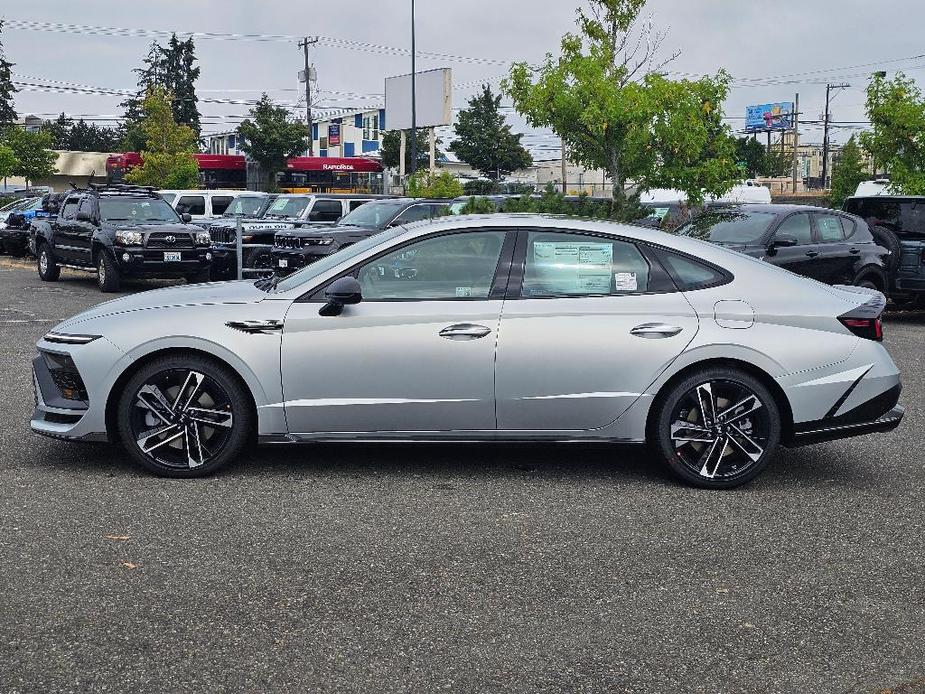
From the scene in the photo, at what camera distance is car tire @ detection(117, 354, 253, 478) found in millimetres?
6395

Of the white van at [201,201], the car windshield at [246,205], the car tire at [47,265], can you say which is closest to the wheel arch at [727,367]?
the car tire at [47,265]

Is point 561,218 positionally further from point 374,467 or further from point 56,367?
point 56,367

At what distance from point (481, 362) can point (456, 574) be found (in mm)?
1661

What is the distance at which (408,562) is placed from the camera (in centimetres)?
512

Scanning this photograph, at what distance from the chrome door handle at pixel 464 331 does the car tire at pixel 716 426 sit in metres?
1.08

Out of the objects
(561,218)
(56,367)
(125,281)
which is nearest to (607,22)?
(125,281)

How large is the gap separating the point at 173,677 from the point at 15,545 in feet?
5.79

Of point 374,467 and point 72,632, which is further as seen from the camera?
point 374,467

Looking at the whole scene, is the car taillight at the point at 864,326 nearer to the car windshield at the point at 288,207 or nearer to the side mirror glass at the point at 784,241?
the side mirror glass at the point at 784,241

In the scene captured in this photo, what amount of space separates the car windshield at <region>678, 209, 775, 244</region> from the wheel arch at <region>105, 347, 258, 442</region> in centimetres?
956

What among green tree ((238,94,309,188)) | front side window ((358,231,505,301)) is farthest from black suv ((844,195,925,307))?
green tree ((238,94,309,188))

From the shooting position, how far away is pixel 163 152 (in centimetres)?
6169

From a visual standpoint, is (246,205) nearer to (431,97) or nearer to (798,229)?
(798,229)

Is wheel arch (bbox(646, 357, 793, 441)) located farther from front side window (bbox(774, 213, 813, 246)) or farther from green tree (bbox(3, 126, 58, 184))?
green tree (bbox(3, 126, 58, 184))
